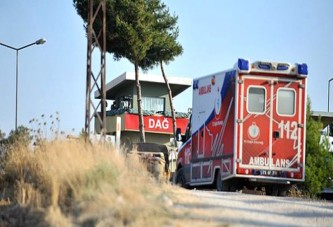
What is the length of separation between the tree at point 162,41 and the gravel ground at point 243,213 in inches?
1025

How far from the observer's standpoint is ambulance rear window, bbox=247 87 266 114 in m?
18.3

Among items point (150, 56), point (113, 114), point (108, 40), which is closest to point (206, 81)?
point (108, 40)

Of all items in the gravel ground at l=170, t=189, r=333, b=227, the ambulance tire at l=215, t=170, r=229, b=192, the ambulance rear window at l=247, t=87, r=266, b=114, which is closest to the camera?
the gravel ground at l=170, t=189, r=333, b=227

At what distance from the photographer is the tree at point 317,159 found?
2762cm

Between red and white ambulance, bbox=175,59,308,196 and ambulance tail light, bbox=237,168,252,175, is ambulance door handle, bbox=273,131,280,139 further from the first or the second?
ambulance tail light, bbox=237,168,252,175

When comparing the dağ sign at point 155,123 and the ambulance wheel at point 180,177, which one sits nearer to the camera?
the ambulance wheel at point 180,177

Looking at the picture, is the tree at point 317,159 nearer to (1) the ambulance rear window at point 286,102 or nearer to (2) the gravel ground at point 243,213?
(1) the ambulance rear window at point 286,102

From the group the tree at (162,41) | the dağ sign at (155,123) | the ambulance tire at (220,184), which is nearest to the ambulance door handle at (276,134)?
the ambulance tire at (220,184)

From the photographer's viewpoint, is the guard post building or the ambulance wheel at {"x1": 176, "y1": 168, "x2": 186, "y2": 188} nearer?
the ambulance wheel at {"x1": 176, "y1": 168, "x2": 186, "y2": 188}

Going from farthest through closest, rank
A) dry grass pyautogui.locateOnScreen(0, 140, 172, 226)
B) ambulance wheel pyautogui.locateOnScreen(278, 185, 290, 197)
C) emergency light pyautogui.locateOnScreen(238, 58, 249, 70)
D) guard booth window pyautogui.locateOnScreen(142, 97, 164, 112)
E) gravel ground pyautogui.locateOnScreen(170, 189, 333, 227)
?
guard booth window pyautogui.locateOnScreen(142, 97, 164, 112) → ambulance wheel pyautogui.locateOnScreen(278, 185, 290, 197) → emergency light pyautogui.locateOnScreen(238, 58, 249, 70) → gravel ground pyautogui.locateOnScreen(170, 189, 333, 227) → dry grass pyautogui.locateOnScreen(0, 140, 172, 226)

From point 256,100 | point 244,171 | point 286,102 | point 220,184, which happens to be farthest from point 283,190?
point 256,100

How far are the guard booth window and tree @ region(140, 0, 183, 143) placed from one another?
1761 cm

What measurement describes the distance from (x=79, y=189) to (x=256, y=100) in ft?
30.3

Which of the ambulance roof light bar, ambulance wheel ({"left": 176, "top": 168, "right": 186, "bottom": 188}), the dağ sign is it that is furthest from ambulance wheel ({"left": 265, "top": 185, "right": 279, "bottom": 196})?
the dağ sign
